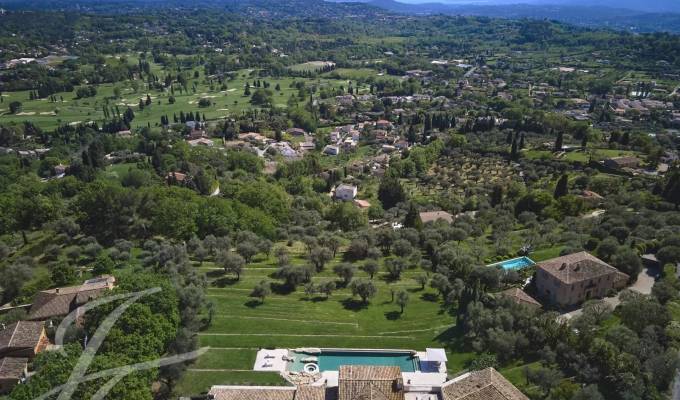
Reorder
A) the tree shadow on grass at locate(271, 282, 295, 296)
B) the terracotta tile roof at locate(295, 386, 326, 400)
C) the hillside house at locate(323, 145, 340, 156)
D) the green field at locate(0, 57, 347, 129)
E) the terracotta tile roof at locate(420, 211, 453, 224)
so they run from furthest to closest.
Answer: the green field at locate(0, 57, 347, 129)
the hillside house at locate(323, 145, 340, 156)
the terracotta tile roof at locate(420, 211, 453, 224)
the tree shadow on grass at locate(271, 282, 295, 296)
the terracotta tile roof at locate(295, 386, 326, 400)

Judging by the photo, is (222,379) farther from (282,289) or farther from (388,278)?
(388,278)

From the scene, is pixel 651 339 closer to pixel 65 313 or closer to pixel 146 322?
pixel 146 322

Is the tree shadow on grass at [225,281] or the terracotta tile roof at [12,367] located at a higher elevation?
the terracotta tile roof at [12,367]

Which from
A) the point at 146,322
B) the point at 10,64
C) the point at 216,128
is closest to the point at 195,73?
the point at 10,64

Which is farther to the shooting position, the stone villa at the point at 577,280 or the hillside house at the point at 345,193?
the hillside house at the point at 345,193

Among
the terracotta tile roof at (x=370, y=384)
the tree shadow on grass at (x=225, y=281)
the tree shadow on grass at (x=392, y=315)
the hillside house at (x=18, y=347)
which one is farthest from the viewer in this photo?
the tree shadow on grass at (x=225, y=281)

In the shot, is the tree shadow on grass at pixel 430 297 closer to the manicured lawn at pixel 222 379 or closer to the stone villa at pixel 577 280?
the stone villa at pixel 577 280

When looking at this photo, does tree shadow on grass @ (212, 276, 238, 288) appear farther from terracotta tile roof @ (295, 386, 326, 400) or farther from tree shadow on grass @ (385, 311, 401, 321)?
terracotta tile roof @ (295, 386, 326, 400)

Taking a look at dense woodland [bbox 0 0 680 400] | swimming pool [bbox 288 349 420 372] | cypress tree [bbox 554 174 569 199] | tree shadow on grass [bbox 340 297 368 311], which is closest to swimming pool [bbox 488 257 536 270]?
dense woodland [bbox 0 0 680 400]

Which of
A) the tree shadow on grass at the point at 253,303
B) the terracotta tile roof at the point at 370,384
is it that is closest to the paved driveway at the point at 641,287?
the terracotta tile roof at the point at 370,384
